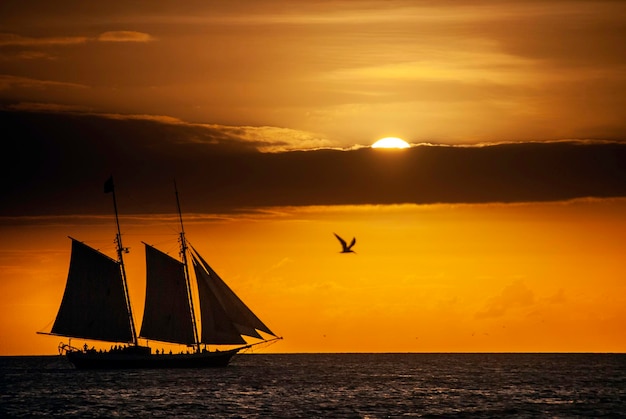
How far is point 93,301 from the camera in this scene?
178m

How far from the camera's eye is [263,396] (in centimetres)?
14812

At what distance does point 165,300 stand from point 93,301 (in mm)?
10442

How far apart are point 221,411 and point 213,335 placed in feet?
197

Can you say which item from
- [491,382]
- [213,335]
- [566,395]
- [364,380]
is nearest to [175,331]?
[213,335]

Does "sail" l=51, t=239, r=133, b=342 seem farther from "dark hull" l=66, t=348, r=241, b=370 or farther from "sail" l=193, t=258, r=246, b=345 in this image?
"sail" l=193, t=258, r=246, b=345

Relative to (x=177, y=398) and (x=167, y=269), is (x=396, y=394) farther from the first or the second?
(x=167, y=269)

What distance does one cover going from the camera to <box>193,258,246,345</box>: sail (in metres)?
179

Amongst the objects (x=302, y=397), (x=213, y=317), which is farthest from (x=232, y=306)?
(x=302, y=397)

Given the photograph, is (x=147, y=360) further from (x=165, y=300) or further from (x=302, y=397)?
(x=302, y=397)

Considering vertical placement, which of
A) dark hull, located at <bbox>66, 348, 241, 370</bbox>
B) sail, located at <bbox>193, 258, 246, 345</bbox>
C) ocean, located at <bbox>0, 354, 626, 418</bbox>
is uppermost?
sail, located at <bbox>193, 258, 246, 345</bbox>

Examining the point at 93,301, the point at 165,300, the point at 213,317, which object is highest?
the point at 93,301

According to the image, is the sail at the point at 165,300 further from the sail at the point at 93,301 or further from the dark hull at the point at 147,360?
the dark hull at the point at 147,360

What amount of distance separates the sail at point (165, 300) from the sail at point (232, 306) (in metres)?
6.56

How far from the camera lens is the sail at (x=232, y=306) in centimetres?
17475
